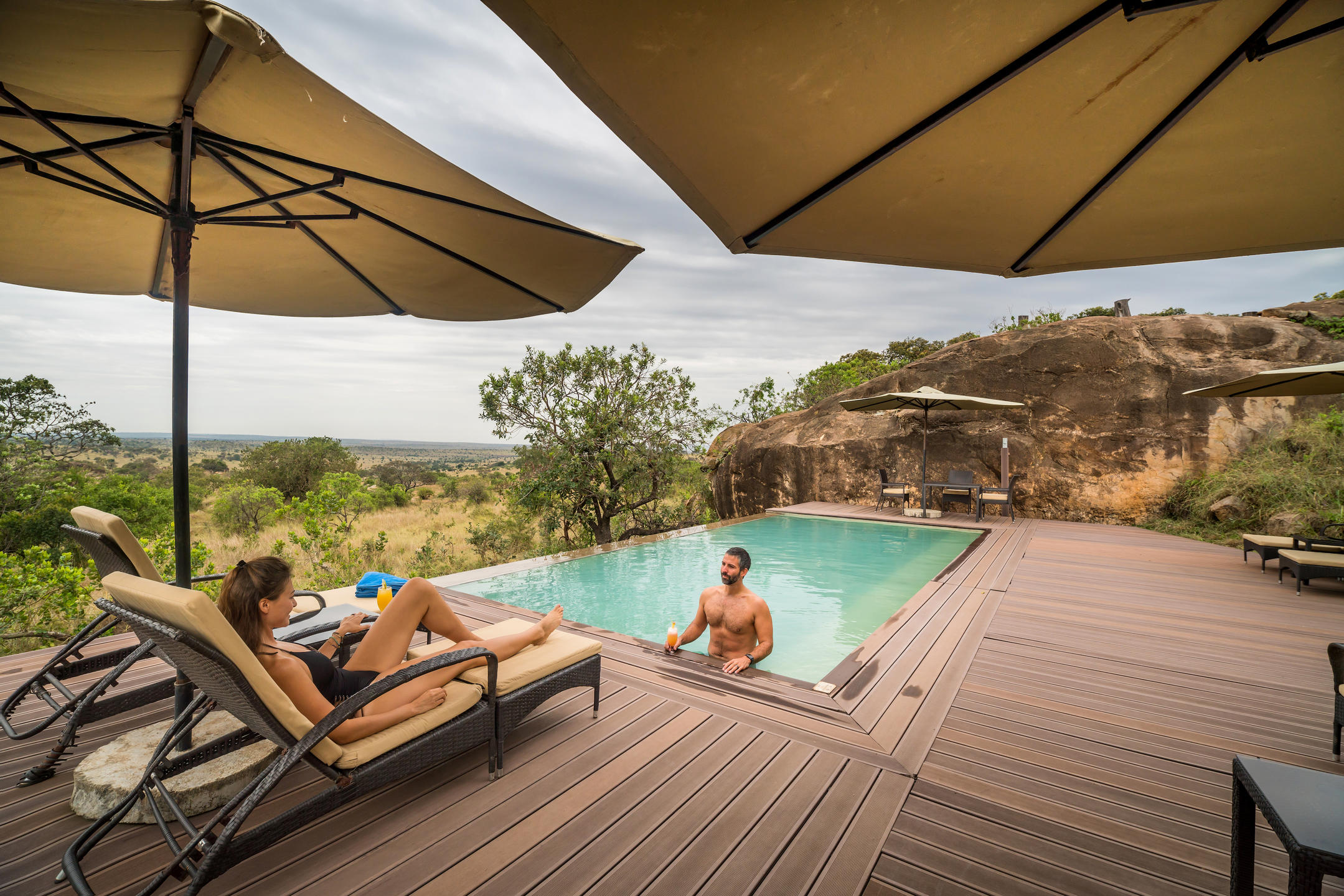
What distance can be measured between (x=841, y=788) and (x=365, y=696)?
1635 millimetres

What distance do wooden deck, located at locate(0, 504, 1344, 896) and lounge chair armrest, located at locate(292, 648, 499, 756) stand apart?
0.39 meters

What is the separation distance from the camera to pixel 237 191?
226 cm

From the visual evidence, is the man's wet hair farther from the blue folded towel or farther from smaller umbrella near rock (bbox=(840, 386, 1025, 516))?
smaller umbrella near rock (bbox=(840, 386, 1025, 516))

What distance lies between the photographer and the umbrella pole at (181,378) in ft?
6.11

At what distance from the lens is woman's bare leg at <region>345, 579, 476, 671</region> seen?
87.1 inches

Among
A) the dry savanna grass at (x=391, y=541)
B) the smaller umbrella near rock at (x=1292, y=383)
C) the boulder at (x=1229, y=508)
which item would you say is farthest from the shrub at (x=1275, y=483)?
the dry savanna grass at (x=391, y=541)

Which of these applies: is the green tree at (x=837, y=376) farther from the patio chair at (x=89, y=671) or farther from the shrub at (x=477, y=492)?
the patio chair at (x=89, y=671)

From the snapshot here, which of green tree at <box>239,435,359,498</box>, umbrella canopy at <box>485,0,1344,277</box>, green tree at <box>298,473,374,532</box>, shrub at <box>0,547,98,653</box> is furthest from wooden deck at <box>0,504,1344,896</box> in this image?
green tree at <box>239,435,359,498</box>

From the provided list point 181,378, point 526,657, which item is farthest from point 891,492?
point 181,378

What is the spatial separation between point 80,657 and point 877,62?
4522 millimetres

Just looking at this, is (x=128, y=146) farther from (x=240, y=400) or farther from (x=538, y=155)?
(x=240, y=400)

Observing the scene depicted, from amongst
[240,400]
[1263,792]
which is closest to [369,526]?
[240,400]

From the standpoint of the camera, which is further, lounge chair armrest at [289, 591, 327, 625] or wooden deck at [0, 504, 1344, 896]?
lounge chair armrest at [289, 591, 327, 625]

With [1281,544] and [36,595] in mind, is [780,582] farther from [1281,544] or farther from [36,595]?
[36,595]
